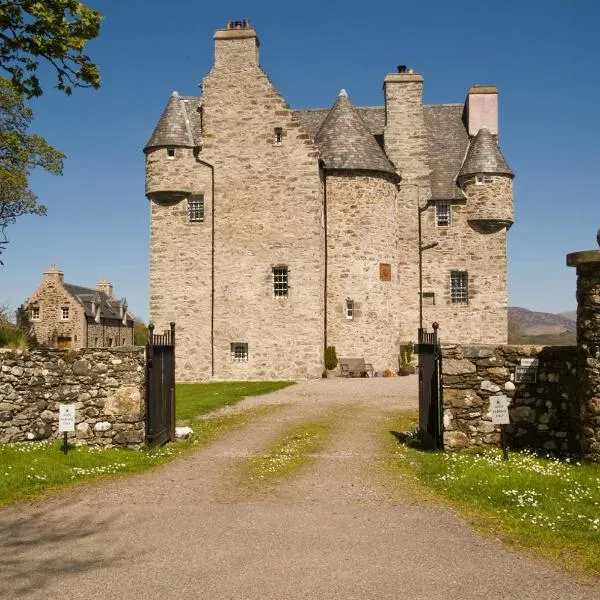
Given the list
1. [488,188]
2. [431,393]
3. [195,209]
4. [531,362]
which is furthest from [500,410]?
[488,188]

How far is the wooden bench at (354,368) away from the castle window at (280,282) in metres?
3.96

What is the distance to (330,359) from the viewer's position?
31391mm

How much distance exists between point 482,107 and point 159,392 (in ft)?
95.4

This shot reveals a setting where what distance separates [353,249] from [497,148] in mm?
9788

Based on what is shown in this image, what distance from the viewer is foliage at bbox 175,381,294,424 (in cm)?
1967

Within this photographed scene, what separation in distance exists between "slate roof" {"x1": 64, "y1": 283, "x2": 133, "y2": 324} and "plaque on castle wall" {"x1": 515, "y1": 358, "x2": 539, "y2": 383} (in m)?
51.9

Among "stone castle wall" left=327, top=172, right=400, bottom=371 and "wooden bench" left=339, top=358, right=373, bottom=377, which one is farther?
"stone castle wall" left=327, top=172, right=400, bottom=371

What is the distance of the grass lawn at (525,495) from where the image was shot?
24.4ft

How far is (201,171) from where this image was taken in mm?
31672

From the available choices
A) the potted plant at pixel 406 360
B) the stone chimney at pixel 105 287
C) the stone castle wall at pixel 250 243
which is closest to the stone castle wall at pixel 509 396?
the stone castle wall at pixel 250 243

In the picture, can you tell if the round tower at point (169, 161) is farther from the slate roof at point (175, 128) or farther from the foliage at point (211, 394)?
the foliage at point (211, 394)

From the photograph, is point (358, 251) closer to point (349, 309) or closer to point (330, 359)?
point (349, 309)

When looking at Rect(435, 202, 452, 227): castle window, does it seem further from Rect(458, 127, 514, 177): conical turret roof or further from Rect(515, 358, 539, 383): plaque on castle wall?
Rect(515, 358, 539, 383): plaque on castle wall

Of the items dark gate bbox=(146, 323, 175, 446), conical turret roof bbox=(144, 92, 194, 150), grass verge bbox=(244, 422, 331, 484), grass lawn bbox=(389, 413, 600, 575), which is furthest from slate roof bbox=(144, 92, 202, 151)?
grass lawn bbox=(389, 413, 600, 575)
